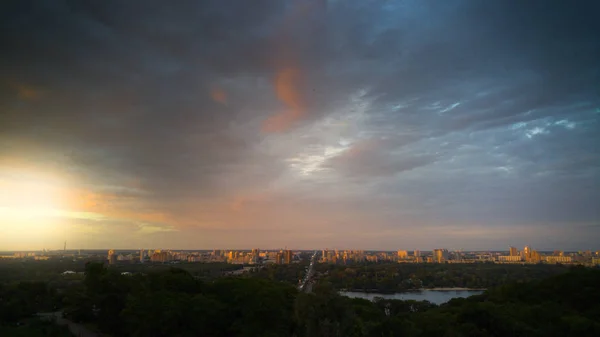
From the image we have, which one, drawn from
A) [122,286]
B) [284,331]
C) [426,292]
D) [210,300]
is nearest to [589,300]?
[284,331]

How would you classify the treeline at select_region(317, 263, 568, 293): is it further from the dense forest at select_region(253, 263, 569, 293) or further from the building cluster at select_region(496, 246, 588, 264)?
the building cluster at select_region(496, 246, 588, 264)

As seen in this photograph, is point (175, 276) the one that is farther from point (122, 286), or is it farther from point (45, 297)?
point (45, 297)

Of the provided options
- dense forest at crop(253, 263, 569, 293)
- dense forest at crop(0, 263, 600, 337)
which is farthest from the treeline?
dense forest at crop(0, 263, 600, 337)

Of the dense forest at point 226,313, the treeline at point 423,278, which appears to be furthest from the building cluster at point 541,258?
the dense forest at point 226,313

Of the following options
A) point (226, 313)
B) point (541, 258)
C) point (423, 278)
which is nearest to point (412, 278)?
point (423, 278)

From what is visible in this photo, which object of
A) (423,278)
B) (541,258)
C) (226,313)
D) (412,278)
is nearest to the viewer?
(226,313)

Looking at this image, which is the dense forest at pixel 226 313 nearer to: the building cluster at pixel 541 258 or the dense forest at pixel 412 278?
the dense forest at pixel 412 278

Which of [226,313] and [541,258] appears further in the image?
[541,258]

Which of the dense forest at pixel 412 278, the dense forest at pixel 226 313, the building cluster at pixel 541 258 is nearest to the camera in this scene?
the dense forest at pixel 226 313

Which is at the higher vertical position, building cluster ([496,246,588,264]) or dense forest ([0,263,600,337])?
dense forest ([0,263,600,337])

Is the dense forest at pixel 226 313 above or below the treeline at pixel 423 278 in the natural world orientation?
above

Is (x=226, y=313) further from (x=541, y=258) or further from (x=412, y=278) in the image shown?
(x=541, y=258)
